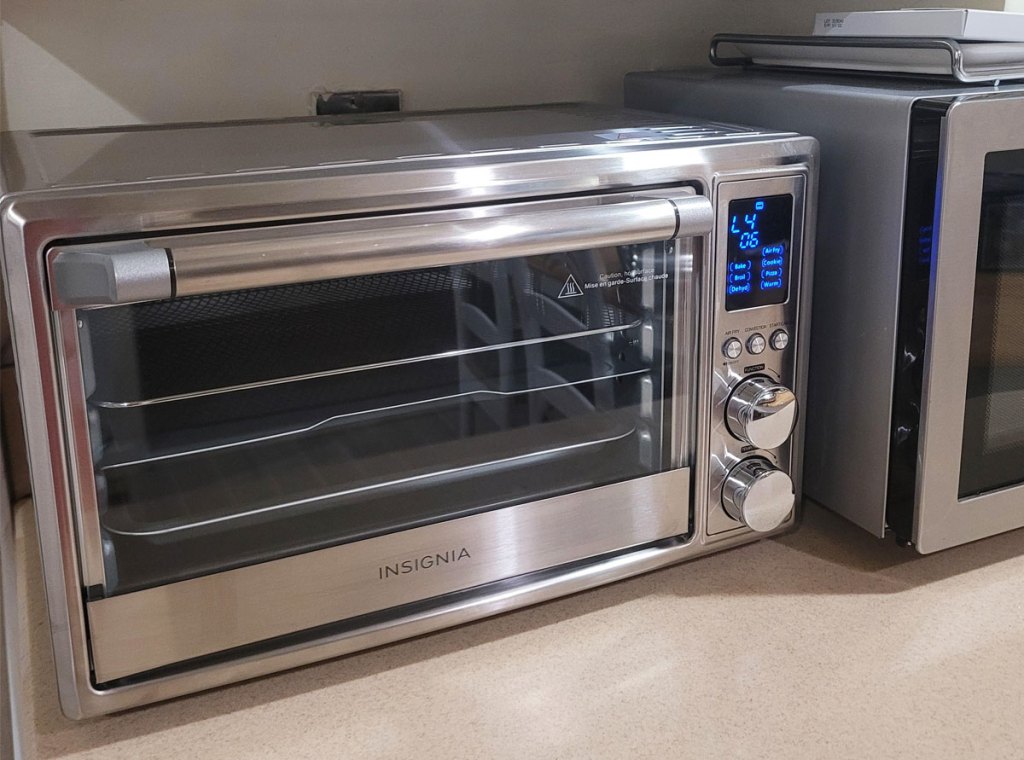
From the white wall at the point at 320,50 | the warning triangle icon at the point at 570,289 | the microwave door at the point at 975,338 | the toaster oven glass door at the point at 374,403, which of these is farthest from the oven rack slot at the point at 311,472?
the white wall at the point at 320,50

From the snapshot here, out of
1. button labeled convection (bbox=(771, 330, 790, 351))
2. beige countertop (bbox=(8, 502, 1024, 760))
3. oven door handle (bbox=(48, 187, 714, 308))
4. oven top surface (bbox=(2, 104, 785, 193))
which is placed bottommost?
beige countertop (bbox=(8, 502, 1024, 760))

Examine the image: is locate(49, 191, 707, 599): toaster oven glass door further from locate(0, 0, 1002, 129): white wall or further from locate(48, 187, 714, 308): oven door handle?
locate(0, 0, 1002, 129): white wall

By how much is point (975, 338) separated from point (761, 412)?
17 centimetres

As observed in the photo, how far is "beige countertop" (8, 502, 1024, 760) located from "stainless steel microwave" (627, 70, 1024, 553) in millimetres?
70

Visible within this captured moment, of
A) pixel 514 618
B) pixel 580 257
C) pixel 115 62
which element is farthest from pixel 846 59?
pixel 115 62

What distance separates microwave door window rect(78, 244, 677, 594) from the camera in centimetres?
62

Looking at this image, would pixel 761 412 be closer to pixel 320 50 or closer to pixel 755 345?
pixel 755 345

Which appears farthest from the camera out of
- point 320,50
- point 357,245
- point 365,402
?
point 320,50

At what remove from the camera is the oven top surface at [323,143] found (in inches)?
24.6

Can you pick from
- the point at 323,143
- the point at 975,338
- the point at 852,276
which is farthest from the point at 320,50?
the point at 975,338

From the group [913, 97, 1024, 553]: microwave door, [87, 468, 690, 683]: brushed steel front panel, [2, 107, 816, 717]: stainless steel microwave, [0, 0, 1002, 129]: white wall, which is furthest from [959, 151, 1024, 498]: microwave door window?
[0, 0, 1002, 129]: white wall

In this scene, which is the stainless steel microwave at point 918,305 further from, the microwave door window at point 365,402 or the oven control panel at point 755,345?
the microwave door window at point 365,402

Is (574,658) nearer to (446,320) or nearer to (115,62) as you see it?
(446,320)

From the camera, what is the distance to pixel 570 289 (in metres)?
0.70
